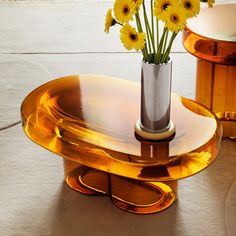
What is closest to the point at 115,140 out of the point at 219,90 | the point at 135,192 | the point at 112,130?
the point at 112,130

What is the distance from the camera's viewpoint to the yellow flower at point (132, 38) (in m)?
1.33

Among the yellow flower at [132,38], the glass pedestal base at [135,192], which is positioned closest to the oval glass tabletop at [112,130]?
the glass pedestal base at [135,192]

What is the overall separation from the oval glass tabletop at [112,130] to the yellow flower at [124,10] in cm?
31

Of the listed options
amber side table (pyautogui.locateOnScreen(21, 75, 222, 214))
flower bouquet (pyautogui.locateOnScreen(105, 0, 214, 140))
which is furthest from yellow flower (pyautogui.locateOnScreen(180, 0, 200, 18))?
amber side table (pyautogui.locateOnScreen(21, 75, 222, 214))

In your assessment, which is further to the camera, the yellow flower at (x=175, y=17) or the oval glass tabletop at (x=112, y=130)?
the oval glass tabletop at (x=112, y=130)

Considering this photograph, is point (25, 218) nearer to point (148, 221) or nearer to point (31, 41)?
point (148, 221)

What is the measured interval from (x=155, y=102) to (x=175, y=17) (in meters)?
0.24

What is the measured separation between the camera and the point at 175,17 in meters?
1.31

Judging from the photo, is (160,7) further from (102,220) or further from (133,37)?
(102,220)

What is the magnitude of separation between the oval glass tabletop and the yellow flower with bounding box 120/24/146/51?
260 millimetres

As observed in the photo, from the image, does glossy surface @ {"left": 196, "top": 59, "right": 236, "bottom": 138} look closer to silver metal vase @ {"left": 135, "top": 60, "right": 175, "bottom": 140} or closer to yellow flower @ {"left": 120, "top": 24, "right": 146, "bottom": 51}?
silver metal vase @ {"left": 135, "top": 60, "right": 175, "bottom": 140}

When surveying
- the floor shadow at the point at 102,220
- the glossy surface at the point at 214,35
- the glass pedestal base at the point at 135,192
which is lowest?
the floor shadow at the point at 102,220

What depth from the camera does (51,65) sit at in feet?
7.58

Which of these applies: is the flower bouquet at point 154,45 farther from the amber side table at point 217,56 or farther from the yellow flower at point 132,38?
the amber side table at point 217,56
